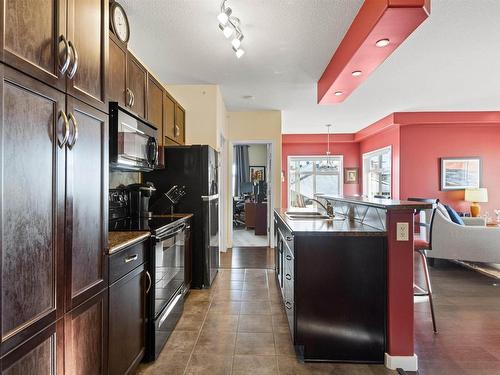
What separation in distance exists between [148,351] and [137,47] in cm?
287

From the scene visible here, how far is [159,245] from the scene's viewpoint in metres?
2.10

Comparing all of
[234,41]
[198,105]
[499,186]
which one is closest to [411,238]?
[234,41]

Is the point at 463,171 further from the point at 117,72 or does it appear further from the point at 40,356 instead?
the point at 40,356

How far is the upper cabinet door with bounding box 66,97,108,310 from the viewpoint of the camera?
3.96ft

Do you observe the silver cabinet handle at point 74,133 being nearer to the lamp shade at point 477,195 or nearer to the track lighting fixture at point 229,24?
the track lighting fixture at point 229,24

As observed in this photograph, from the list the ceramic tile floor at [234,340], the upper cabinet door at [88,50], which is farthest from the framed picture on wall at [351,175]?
the upper cabinet door at [88,50]

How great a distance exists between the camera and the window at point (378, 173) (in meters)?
7.34

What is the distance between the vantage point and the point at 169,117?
3488 millimetres

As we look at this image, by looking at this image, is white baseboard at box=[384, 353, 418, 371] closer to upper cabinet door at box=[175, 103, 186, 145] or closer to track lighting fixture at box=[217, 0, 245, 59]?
track lighting fixture at box=[217, 0, 245, 59]

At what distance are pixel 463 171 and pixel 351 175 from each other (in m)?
3.11

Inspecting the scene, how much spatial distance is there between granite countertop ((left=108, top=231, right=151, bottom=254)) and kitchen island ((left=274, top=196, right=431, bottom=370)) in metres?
1.00

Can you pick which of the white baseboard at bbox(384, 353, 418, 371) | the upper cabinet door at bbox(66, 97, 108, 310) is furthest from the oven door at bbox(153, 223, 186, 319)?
the white baseboard at bbox(384, 353, 418, 371)

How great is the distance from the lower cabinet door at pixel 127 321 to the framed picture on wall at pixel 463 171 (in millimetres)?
6611

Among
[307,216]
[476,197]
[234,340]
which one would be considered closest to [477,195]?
[476,197]
